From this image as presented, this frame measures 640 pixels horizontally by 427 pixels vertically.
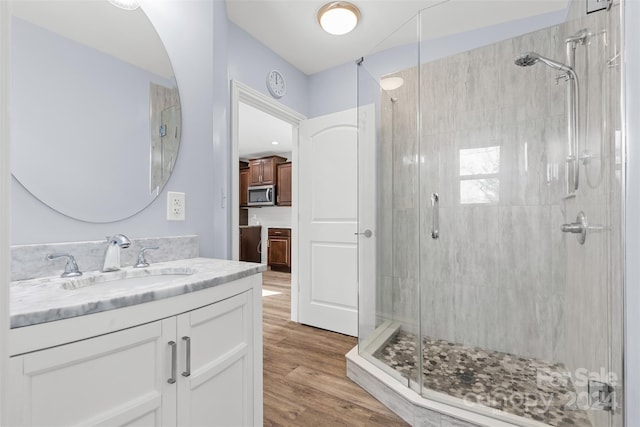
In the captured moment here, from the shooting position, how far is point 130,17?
1.30 meters

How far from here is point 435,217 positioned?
7.43 feet

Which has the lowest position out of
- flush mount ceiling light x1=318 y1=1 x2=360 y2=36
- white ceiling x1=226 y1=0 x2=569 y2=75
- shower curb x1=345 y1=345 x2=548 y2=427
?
shower curb x1=345 y1=345 x2=548 y2=427

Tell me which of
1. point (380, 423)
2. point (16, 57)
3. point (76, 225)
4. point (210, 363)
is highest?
point (16, 57)

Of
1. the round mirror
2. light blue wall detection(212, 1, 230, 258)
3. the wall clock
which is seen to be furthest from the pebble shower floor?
the wall clock

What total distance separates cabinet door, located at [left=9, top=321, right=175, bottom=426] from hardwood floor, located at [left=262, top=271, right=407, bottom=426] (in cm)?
92

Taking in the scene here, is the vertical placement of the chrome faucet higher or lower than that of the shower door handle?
lower

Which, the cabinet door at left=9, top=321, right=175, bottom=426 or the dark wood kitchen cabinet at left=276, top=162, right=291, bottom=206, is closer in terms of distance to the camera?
the cabinet door at left=9, top=321, right=175, bottom=426

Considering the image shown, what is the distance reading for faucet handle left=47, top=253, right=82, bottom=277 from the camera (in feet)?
3.41

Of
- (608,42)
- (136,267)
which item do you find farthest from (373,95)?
(136,267)

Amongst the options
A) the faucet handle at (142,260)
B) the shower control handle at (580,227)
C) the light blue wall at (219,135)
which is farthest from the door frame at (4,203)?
the shower control handle at (580,227)

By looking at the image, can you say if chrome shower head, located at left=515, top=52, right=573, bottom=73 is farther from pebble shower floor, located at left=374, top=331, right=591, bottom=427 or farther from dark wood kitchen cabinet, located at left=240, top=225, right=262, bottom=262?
A: dark wood kitchen cabinet, located at left=240, top=225, right=262, bottom=262

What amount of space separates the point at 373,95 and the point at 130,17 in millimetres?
1711

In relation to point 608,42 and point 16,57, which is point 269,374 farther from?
point 608,42

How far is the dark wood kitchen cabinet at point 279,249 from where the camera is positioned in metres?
5.74
